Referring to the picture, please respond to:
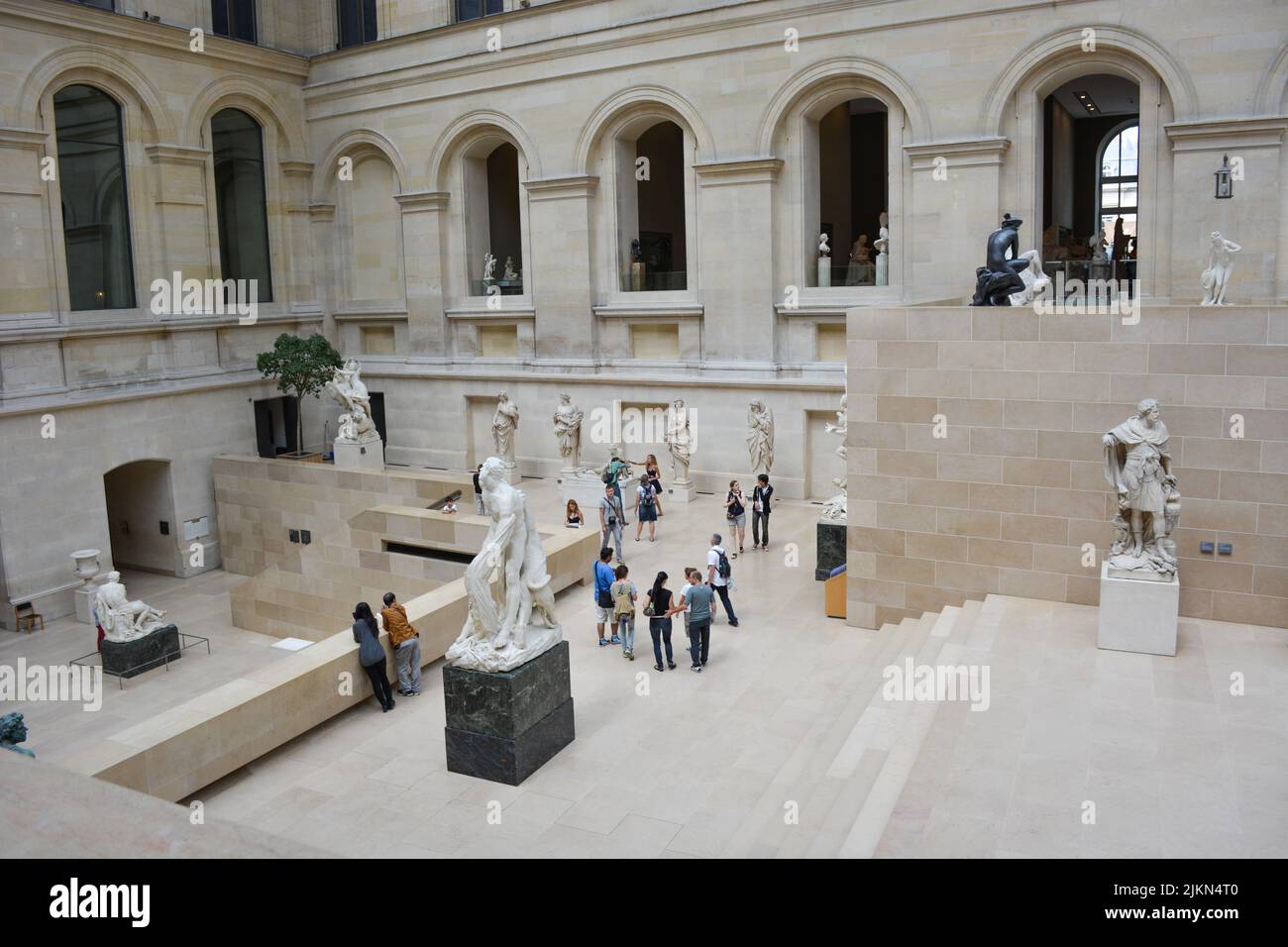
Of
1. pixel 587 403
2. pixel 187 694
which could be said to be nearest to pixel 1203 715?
pixel 187 694

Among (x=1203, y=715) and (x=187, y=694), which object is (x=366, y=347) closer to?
(x=187, y=694)

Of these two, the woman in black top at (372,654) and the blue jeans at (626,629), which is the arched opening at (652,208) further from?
the woman in black top at (372,654)

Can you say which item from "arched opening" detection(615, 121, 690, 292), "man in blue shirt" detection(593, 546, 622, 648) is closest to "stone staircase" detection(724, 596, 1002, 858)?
"man in blue shirt" detection(593, 546, 622, 648)

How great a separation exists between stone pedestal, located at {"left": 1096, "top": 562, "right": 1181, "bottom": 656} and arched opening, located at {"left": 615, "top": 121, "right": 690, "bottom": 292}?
13848mm

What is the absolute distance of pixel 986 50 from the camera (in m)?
19.0

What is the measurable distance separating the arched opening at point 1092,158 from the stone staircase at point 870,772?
1588 cm

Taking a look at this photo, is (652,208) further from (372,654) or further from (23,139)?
(372,654)

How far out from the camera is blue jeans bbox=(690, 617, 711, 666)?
12.6 m

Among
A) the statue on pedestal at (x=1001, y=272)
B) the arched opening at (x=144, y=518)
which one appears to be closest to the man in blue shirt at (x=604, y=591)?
the statue on pedestal at (x=1001, y=272)

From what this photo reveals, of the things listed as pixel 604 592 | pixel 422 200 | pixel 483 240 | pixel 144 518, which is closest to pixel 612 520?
pixel 604 592

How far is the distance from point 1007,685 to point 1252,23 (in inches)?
501

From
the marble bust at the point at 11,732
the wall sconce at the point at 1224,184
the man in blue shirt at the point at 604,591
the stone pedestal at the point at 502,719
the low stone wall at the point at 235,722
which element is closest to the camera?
the marble bust at the point at 11,732

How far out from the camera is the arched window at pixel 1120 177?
29.0 m

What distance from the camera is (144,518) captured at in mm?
24781
